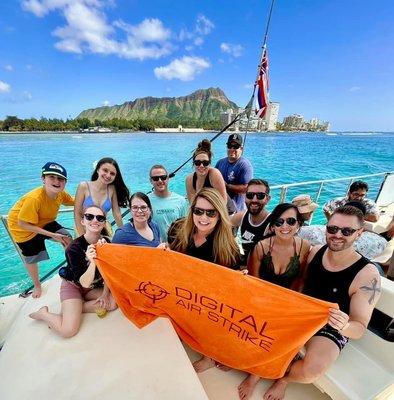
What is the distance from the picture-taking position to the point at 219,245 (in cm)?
216

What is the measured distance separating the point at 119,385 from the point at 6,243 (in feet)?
26.2

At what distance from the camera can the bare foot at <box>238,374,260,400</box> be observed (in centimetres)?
187

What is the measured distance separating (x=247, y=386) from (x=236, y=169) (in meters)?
2.79

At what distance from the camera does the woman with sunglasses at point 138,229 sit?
7.81 ft

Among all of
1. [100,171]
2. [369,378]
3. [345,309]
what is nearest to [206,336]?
[345,309]

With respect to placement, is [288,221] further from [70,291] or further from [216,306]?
[70,291]

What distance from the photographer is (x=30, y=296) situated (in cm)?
289

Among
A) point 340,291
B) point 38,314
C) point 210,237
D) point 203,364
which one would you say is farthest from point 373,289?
point 38,314

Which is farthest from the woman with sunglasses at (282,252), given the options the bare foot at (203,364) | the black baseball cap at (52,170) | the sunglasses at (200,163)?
the black baseball cap at (52,170)

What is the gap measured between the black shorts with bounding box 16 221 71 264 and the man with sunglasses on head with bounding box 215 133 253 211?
8.31 ft

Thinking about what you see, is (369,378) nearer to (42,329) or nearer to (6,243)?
(42,329)

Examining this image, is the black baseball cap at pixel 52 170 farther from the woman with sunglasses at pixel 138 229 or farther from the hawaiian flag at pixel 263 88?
the hawaiian flag at pixel 263 88

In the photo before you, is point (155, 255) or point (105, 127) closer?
point (155, 255)

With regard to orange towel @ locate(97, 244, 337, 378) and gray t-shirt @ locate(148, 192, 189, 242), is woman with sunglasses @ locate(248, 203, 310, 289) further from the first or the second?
gray t-shirt @ locate(148, 192, 189, 242)
